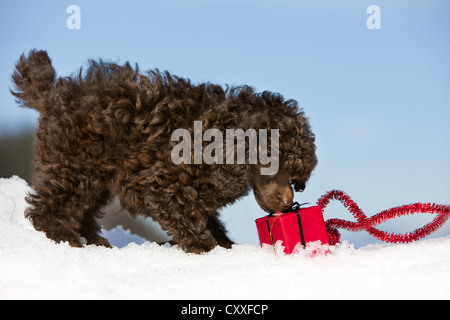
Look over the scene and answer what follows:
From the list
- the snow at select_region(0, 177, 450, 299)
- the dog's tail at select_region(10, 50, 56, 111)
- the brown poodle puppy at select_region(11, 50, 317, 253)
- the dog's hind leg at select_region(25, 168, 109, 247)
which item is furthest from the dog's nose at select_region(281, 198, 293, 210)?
the dog's tail at select_region(10, 50, 56, 111)

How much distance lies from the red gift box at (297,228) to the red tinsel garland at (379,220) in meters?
0.23

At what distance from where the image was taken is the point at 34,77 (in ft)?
9.78

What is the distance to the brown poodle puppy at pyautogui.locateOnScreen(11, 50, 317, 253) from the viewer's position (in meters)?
2.76

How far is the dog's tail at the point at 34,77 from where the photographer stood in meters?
2.98

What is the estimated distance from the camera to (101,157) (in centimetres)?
282

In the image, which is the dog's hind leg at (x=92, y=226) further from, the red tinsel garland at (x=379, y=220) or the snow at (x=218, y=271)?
the red tinsel garland at (x=379, y=220)

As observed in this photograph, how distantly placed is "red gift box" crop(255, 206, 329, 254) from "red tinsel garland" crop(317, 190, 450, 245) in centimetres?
23

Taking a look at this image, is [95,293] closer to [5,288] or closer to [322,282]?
[5,288]

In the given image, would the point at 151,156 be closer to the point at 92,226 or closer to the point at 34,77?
the point at 92,226

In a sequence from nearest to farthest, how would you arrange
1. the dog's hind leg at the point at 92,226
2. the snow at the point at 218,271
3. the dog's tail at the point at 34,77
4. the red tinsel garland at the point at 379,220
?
the snow at the point at 218,271, the red tinsel garland at the point at 379,220, the dog's tail at the point at 34,77, the dog's hind leg at the point at 92,226

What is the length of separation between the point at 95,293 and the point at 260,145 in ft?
4.15

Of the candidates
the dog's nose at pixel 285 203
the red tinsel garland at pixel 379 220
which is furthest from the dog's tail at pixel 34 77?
the red tinsel garland at pixel 379 220

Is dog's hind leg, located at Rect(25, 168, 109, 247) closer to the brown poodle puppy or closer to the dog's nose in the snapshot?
the brown poodle puppy

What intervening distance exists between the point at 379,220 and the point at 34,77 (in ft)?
7.55
